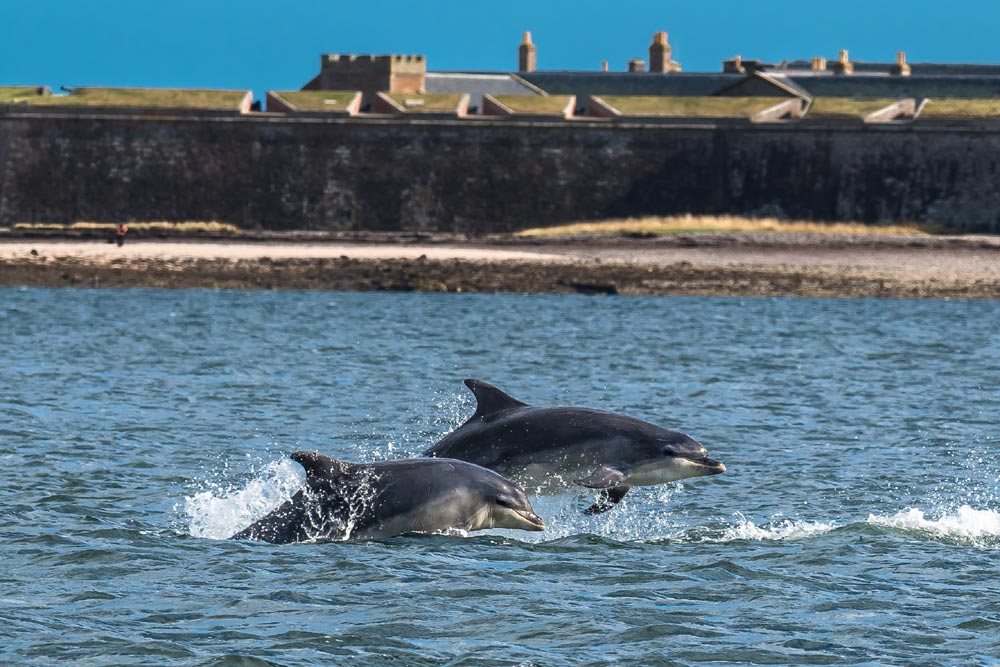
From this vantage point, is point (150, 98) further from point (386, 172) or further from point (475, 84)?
point (475, 84)

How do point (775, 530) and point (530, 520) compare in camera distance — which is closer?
point (530, 520)

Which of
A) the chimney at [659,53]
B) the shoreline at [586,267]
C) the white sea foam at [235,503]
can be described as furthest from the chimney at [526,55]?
the white sea foam at [235,503]

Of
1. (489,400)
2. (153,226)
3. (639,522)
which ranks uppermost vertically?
(153,226)

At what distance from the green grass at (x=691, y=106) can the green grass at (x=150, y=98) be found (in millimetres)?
12839

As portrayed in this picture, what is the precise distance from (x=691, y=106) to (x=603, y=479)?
46819 millimetres

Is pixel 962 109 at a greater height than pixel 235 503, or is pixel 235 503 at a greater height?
pixel 962 109

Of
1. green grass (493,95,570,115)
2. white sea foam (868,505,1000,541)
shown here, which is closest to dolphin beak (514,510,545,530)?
white sea foam (868,505,1000,541)

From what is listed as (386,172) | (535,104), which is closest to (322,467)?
(386,172)

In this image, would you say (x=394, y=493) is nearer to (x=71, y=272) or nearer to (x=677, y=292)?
(x=677, y=292)

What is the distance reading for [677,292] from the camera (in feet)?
148

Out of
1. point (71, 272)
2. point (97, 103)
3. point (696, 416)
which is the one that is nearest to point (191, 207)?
point (97, 103)

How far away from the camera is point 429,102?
186 feet

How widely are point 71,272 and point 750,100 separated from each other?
78.5 ft

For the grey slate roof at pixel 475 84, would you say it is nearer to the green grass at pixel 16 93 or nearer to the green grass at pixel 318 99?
the green grass at pixel 318 99
